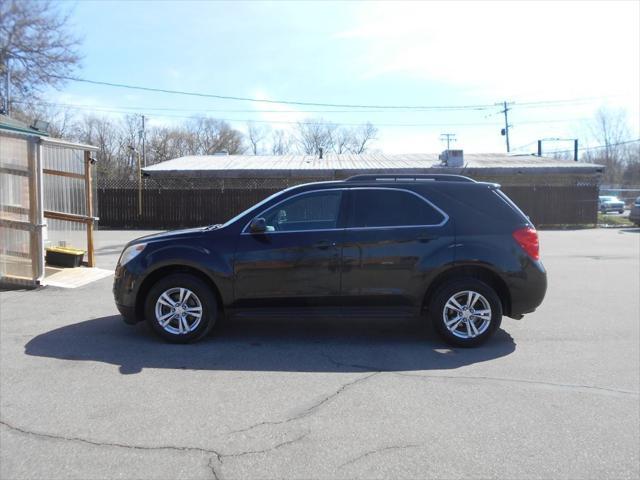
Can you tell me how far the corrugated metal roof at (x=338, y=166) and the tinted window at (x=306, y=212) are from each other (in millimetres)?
17386

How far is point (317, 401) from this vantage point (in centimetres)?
430

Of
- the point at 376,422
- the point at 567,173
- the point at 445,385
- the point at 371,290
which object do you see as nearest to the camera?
the point at 376,422

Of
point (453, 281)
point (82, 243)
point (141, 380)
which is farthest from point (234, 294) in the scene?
point (82, 243)

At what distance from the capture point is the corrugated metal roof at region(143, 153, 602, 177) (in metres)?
24.6

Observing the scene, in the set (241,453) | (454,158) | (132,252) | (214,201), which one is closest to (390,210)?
(132,252)

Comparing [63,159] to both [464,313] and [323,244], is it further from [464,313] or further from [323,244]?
[464,313]

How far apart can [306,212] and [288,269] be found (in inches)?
27.0

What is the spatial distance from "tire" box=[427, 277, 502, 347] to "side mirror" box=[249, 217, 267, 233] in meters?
1.97

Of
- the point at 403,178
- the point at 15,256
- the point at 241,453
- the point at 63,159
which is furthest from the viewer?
the point at 63,159

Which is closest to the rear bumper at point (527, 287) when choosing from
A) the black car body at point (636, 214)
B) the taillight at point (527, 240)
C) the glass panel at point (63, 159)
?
the taillight at point (527, 240)

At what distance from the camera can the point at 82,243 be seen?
37.5 ft

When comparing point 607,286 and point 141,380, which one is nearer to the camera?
point 141,380

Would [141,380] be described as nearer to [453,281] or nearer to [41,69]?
[453,281]

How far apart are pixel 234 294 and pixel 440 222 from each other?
236 cm
